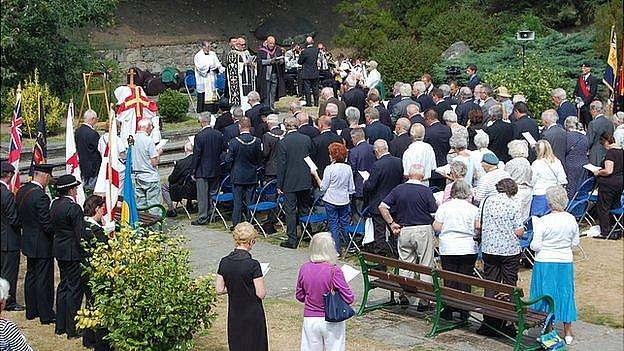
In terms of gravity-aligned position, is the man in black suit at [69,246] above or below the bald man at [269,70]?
below

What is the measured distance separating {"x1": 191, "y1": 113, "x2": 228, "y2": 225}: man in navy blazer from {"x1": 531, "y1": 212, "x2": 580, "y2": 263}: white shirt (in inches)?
250

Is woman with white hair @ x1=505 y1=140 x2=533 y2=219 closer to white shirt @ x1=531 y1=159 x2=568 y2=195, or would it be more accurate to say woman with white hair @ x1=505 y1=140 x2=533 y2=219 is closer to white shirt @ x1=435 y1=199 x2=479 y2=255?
white shirt @ x1=531 y1=159 x2=568 y2=195

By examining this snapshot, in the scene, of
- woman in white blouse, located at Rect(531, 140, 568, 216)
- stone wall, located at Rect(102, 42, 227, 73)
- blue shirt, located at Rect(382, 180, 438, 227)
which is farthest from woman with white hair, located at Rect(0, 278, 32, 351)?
stone wall, located at Rect(102, 42, 227, 73)

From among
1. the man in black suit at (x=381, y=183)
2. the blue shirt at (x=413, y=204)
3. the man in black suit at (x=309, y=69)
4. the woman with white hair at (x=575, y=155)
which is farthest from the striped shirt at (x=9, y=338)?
the man in black suit at (x=309, y=69)

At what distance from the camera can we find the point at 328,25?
37.5 meters

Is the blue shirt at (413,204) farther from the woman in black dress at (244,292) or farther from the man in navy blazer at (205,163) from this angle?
the man in navy blazer at (205,163)

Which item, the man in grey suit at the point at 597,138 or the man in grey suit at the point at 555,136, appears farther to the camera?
the man in grey suit at the point at 597,138

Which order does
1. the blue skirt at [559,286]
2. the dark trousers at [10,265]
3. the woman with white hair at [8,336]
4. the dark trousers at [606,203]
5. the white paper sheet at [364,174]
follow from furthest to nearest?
the dark trousers at [606,203]
the white paper sheet at [364,174]
the dark trousers at [10,265]
the blue skirt at [559,286]
the woman with white hair at [8,336]

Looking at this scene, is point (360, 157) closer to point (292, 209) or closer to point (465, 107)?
point (292, 209)

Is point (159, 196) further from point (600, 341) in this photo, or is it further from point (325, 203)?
point (600, 341)

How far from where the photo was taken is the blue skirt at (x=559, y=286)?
9547mm

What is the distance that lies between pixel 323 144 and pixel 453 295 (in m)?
4.31

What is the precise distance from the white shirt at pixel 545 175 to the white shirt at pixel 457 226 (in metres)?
2.61

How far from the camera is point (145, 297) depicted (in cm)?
881
